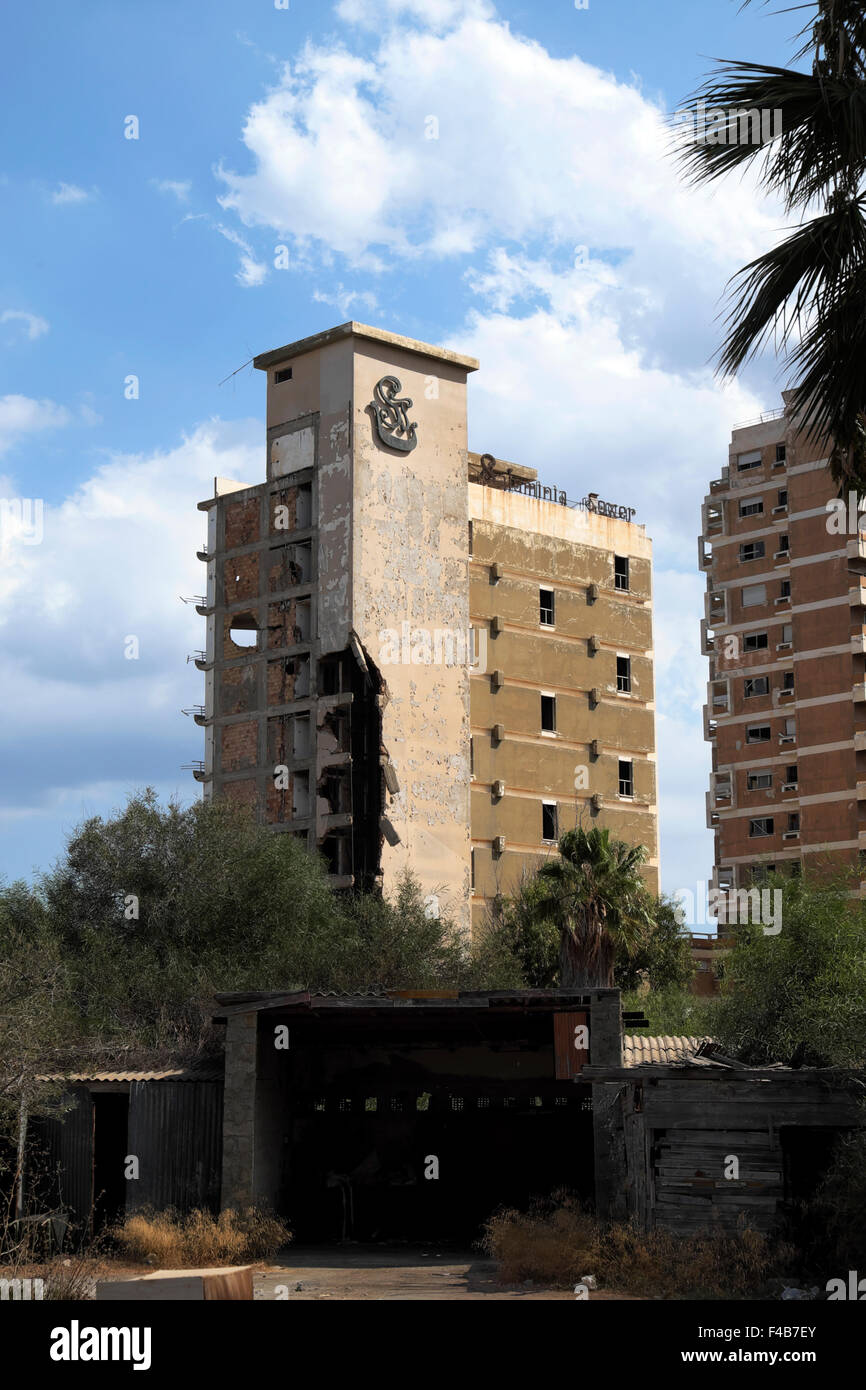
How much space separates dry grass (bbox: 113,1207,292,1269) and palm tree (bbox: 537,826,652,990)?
16092mm

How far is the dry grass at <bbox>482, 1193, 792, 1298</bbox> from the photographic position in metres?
20.5

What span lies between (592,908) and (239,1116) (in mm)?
17368

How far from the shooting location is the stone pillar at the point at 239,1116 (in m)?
26.1

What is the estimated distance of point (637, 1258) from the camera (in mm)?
21578

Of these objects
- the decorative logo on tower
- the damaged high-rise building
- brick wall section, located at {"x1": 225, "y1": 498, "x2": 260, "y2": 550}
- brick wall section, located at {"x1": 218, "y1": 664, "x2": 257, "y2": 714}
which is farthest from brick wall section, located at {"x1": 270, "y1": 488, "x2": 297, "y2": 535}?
brick wall section, located at {"x1": 218, "y1": 664, "x2": 257, "y2": 714}

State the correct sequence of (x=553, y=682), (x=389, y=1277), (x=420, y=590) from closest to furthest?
(x=389, y=1277), (x=420, y=590), (x=553, y=682)

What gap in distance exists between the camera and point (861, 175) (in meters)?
12.7

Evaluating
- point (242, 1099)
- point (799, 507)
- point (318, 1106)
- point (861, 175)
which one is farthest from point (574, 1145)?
point (799, 507)

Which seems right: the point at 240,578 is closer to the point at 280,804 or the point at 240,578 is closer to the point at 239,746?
the point at 239,746

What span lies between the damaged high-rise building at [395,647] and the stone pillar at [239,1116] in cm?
3102

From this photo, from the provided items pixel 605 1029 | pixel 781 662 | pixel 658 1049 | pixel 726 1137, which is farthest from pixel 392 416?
pixel 726 1137

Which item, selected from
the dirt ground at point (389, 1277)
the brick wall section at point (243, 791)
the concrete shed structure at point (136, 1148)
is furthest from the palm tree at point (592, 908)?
the brick wall section at point (243, 791)

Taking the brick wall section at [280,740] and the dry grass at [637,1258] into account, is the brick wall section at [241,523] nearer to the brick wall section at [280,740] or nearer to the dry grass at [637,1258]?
the brick wall section at [280,740]

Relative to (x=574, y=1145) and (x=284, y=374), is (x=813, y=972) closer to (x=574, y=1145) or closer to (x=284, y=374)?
(x=574, y=1145)
